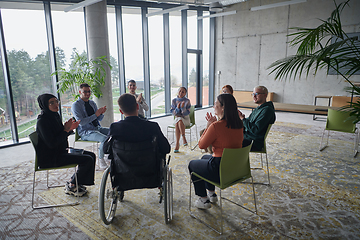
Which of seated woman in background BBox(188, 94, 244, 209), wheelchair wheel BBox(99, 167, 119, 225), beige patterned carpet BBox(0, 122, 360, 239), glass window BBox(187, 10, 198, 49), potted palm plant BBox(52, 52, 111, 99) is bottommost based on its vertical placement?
beige patterned carpet BBox(0, 122, 360, 239)

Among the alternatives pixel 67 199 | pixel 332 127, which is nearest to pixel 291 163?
pixel 332 127

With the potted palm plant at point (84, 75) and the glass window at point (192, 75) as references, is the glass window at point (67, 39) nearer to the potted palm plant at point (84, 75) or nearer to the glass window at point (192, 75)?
the potted palm plant at point (84, 75)

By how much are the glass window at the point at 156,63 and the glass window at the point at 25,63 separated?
3.18 m

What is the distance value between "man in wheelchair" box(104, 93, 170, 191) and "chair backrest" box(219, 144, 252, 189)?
579 millimetres

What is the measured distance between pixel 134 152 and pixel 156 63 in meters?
6.36

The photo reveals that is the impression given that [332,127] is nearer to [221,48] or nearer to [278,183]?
[278,183]

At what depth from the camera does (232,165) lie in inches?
88.4

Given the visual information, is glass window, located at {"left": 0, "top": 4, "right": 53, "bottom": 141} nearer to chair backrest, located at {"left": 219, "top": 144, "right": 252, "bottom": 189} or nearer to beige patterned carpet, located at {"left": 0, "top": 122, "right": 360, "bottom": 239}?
beige patterned carpet, located at {"left": 0, "top": 122, "right": 360, "bottom": 239}

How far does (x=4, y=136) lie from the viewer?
17.5ft

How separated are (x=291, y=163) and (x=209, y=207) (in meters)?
2.02

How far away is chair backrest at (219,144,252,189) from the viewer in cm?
217

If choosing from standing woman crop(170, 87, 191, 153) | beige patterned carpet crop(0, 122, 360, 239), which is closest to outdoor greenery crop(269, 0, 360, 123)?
beige patterned carpet crop(0, 122, 360, 239)

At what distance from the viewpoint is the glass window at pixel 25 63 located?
521 centimetres

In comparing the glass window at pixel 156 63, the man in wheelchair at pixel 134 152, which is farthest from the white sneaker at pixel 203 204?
the glass window at pixel 156 63
